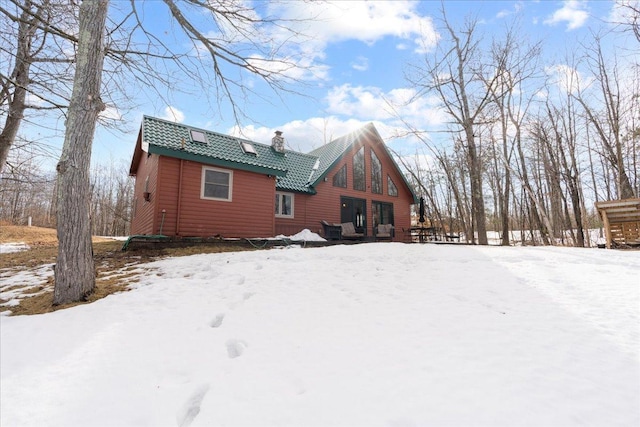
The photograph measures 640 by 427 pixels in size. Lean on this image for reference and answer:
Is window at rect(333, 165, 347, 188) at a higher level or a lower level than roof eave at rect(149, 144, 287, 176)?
higher

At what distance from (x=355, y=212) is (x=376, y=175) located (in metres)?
2.83

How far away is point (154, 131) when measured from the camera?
8969 millimetres

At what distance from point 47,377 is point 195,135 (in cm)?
946

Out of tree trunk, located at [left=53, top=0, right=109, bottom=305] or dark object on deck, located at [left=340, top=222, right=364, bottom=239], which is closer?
tree trunk, located at [left=53, top=0, right=109, bottom=305]

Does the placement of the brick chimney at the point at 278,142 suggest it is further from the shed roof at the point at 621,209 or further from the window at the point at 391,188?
the shed roof at the point at 621,209

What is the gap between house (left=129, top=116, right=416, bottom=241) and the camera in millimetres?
8445

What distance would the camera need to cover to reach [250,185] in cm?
977

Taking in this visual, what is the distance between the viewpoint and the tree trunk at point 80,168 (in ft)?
11.3

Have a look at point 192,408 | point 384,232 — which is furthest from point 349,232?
point 192,408

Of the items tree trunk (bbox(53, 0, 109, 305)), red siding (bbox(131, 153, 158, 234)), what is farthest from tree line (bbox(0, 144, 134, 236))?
tree trunk (bbox(53, 0, 109, 305))

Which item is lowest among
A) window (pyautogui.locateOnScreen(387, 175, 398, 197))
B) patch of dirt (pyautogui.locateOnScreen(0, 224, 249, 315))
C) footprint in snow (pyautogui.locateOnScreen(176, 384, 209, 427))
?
footprint in snow (pyautogui.locateOnScreen(176, 384, 209, 427))

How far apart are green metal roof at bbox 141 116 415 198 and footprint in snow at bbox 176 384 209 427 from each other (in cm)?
787

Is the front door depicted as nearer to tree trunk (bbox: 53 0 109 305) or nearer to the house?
the house

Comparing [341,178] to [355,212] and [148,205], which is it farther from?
[148,205]
